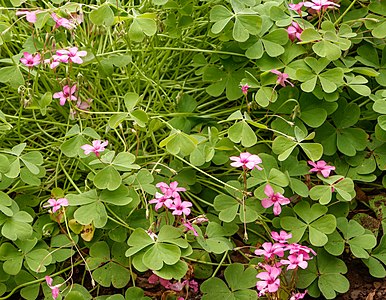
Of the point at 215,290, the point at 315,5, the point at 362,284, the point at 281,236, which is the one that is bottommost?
the point at 362,284

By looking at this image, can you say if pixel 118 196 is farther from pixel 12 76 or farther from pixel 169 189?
pixel 12 76

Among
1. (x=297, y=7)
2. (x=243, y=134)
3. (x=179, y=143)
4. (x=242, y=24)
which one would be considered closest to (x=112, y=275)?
(x=179, y=143)

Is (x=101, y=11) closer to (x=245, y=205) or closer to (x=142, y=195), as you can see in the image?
(x=142, y=195)

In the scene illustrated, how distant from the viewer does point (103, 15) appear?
1834 millimetres

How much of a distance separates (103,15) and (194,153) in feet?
1.39

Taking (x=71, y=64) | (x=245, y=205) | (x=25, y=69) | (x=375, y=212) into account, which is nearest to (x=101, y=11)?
(x=71, y=64)

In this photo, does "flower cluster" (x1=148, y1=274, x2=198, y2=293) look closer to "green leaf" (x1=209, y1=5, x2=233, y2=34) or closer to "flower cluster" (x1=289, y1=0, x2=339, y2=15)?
"green leaf" (x1=209, y1=5, x2=233, y2=34)

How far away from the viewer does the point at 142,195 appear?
6.07ft

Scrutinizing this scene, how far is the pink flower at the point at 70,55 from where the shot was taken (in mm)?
1805

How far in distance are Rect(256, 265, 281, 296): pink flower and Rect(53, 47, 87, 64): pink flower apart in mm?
696

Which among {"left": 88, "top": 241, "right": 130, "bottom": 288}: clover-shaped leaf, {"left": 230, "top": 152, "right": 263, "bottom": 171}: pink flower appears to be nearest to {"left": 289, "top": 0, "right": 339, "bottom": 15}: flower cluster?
{"left": 230, "top": 152, "right": 263, "bottom": 171}: pink flower

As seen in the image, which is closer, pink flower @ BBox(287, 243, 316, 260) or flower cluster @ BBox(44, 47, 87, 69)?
pink flower @ BBox(287, 243, 316, 260)

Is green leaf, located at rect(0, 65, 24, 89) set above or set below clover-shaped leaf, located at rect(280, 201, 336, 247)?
above

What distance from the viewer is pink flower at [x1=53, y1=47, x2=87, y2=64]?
180cm
